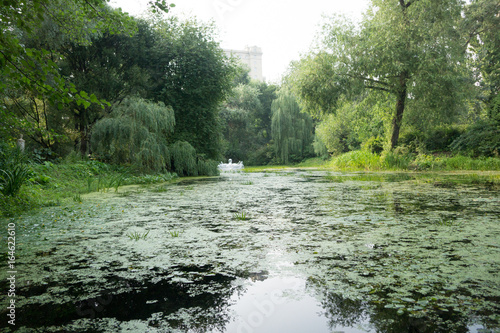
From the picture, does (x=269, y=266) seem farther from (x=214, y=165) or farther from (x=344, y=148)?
(x=344, y=148)

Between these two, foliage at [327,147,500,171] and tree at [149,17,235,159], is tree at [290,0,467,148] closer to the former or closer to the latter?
foliage at [327,147,500,171]

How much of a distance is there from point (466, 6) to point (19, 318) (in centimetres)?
1800

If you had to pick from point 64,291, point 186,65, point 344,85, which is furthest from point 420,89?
point 64,291

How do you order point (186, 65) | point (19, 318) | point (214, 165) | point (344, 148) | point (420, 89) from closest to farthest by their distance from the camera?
point (19, 318), point (420, 89), point (214, 165), point (186, 65), point (344, 148)

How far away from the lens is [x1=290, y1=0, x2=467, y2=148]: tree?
1167cm

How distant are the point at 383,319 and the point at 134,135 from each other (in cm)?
901

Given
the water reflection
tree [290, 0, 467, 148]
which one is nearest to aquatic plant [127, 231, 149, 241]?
the water reflection

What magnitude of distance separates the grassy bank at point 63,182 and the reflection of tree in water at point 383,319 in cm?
392

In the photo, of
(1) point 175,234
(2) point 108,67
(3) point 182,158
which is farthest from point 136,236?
(2) point 108,67

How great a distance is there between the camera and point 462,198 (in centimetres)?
482

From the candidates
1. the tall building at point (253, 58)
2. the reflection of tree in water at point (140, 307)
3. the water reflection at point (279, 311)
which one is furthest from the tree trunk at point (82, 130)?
the tall building at point (253, 58)

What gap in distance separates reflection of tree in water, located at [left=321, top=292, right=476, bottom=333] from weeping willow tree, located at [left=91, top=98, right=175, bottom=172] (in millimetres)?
8607

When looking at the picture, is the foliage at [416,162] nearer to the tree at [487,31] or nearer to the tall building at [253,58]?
the tree at [487,31]

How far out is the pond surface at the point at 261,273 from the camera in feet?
4.70
